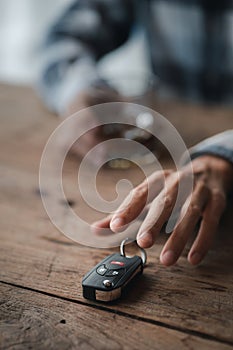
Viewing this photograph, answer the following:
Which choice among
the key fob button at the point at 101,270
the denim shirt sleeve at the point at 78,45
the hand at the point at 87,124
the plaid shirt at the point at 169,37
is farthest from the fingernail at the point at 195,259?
the plaid shirt at the point at 169,37

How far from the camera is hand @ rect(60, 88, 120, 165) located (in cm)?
99

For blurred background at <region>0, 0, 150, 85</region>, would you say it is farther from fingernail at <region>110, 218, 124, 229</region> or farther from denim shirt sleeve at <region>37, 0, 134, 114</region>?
fingernail at <region>110, 218, 124, 229</region>

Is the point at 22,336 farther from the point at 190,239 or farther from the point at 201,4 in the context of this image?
the point at 201,4

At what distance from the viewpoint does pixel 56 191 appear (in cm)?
86

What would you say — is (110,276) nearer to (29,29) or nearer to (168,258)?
(168,258)

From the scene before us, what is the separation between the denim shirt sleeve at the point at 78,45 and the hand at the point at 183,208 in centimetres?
42

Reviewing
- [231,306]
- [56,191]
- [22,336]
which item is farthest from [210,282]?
[56,191]

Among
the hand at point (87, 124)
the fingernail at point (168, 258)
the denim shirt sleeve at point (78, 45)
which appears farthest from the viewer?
the denim shirt sleeve at point (78, 45)

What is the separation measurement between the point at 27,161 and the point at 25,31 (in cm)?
160

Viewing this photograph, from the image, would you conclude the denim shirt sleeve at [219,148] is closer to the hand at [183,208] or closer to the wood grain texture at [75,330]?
the hand at [183,208]

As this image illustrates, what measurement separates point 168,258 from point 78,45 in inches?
34.5

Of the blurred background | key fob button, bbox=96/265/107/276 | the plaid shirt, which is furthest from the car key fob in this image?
the blurred background

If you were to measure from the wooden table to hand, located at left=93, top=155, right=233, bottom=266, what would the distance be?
0.08 ft

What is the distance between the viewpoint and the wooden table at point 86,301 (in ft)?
1.73
